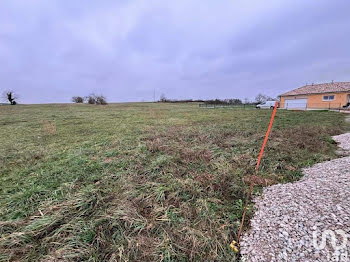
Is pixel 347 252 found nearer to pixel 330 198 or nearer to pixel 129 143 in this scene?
pixel 330 198

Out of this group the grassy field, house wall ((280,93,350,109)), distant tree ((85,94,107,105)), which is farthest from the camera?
distant tree ((85,94,107,105))

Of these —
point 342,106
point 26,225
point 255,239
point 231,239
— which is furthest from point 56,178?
point 342,106

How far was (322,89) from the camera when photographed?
68.2ft

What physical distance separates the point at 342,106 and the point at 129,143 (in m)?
25.7

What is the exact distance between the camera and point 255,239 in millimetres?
1704

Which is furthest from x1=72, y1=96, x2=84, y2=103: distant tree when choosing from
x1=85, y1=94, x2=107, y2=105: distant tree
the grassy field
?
the grassy field

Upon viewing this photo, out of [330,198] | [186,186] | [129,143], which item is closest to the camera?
[330,198]

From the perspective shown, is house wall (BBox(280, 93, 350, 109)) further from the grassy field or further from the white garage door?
the grassy field

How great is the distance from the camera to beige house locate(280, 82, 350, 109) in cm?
1859

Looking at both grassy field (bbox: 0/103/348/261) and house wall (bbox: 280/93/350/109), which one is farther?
house wall (bbox: 280/93/350/109)

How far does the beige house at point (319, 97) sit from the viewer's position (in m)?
18.6

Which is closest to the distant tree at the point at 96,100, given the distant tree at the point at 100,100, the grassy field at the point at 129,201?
the distant tree at the point at 100,100

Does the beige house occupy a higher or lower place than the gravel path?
higher

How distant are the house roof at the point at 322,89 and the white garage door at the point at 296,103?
0.99 metres
